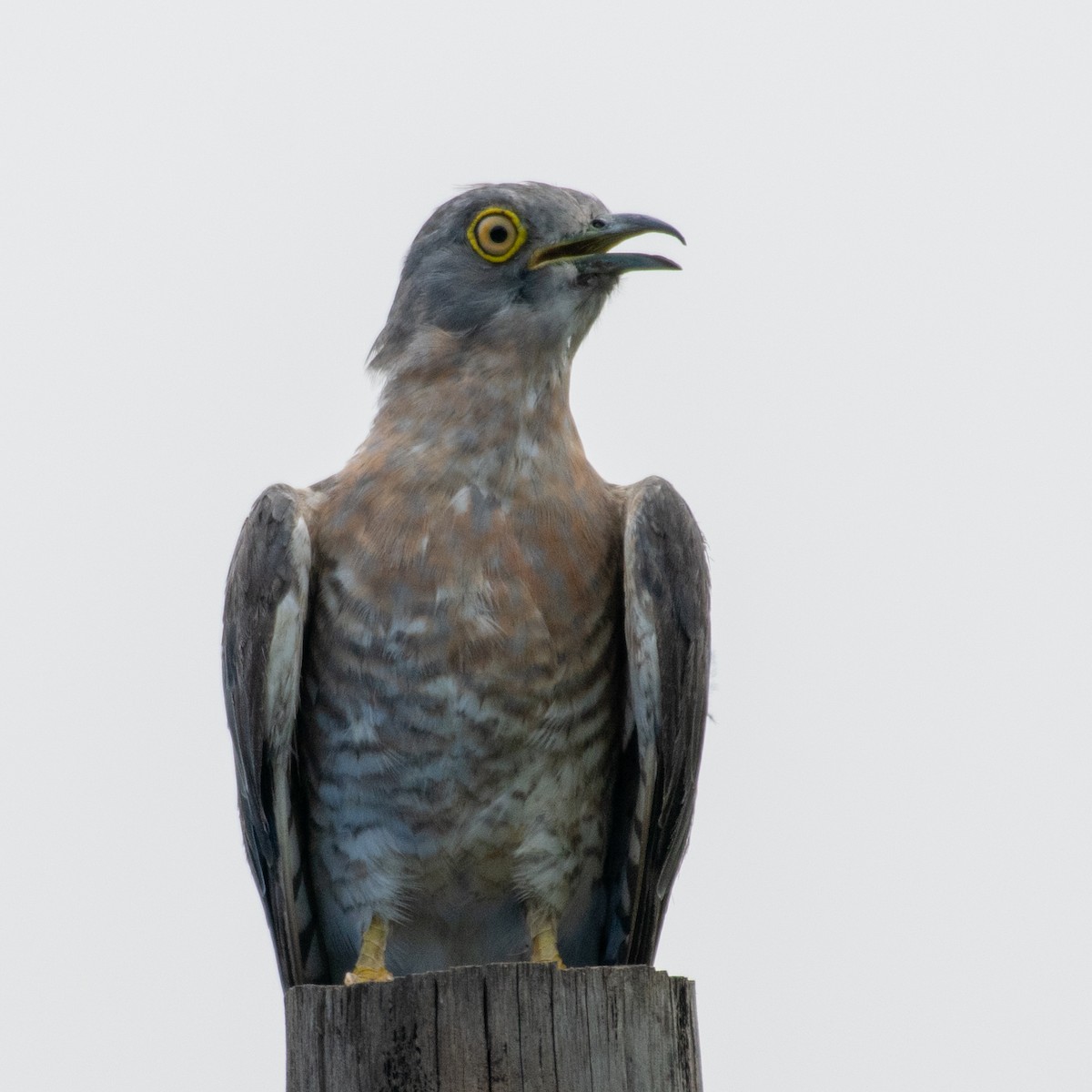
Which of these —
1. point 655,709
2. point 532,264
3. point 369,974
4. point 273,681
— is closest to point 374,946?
point 369,974

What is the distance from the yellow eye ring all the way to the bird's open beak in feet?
0.28

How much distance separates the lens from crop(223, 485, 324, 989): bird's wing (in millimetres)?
5082

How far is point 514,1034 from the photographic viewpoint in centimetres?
353

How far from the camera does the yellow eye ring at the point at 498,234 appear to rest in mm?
5355

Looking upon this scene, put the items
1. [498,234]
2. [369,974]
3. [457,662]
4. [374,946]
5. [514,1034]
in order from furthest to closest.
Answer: [498,234] < [374,946] < [369,974] < [457,662] < [514,1034]

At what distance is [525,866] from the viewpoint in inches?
201

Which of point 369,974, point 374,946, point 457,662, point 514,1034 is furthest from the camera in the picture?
point 374,946

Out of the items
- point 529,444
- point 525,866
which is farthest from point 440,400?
point 525,866

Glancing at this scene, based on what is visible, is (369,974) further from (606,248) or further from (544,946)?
(606,248)

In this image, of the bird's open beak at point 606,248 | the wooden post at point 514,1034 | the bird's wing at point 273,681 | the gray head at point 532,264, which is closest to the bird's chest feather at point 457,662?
the bird's wing at point 273,681

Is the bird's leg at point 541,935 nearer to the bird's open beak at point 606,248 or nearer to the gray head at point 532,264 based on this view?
the gray head at point 532,264

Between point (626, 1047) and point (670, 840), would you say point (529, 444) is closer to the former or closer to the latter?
point (670, 840)

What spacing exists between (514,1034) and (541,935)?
1.66 metres

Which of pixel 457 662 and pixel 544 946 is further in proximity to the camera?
pixel 544 946
